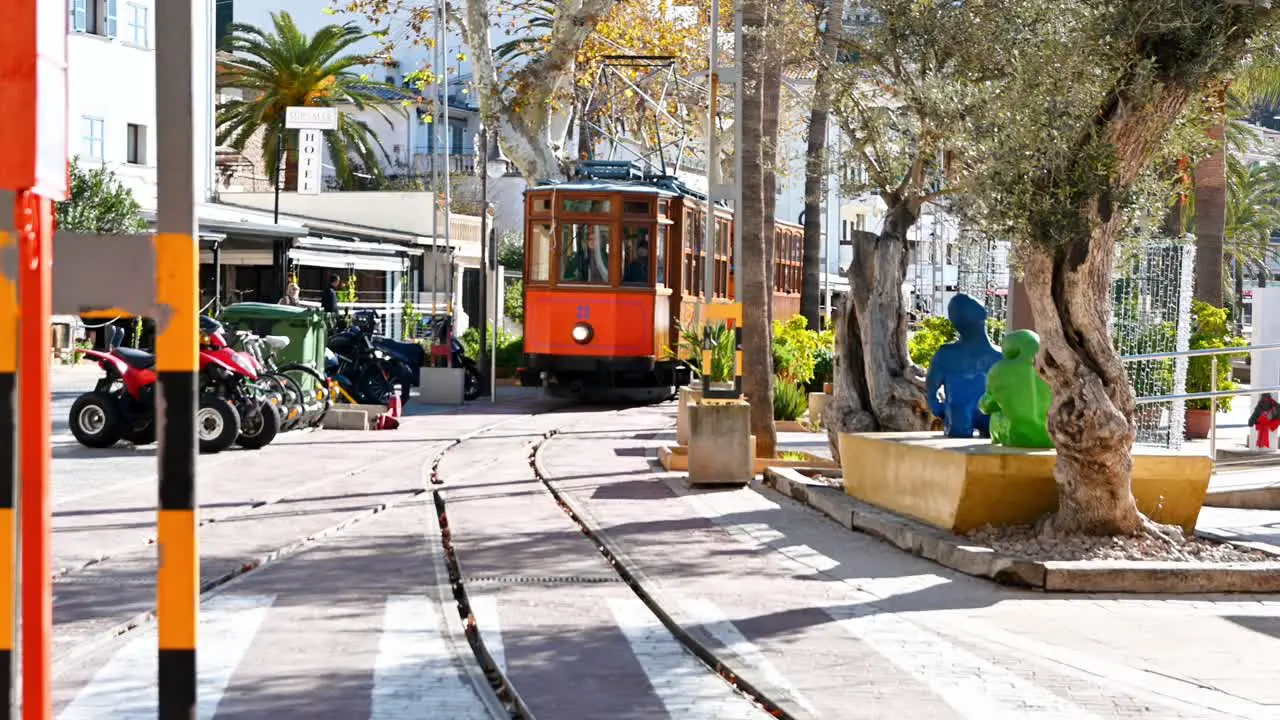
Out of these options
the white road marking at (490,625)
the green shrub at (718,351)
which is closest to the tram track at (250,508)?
the white road marking at (490,625)

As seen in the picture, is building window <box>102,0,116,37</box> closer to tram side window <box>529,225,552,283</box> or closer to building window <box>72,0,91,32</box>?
building window <box>72,0,91,32</box>

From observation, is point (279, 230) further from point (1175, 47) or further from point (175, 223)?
point (175, 223)

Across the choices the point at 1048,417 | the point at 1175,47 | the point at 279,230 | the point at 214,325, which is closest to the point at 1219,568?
the point at 1048,417

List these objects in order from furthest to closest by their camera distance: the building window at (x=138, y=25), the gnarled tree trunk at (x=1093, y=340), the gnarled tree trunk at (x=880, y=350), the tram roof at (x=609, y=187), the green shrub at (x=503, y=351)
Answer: the building window at (x=138, y=25) < the green shrub at (x=503, y=351) < the tram roof at (x=609, y=187) < the gnarled tree trunk at (x=880, y=350) < the gnarled tree trunk at (x=1093, y=340)

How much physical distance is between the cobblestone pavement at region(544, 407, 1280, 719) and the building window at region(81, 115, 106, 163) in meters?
26.4

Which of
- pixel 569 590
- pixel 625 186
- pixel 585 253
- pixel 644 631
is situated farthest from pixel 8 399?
pixel 585 253

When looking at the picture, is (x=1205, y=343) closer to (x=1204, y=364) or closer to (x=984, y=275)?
(x=1204, y=364)

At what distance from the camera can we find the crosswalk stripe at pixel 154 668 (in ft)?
20.5

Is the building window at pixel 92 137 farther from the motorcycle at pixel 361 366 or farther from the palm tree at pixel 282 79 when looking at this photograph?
the motorcycle at pixel 361 366

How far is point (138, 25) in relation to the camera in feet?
125

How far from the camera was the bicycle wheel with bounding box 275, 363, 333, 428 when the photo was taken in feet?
67.5

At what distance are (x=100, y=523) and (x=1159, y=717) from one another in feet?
25.5

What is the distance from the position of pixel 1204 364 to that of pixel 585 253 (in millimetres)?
9283

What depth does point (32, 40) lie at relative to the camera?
272 cm
